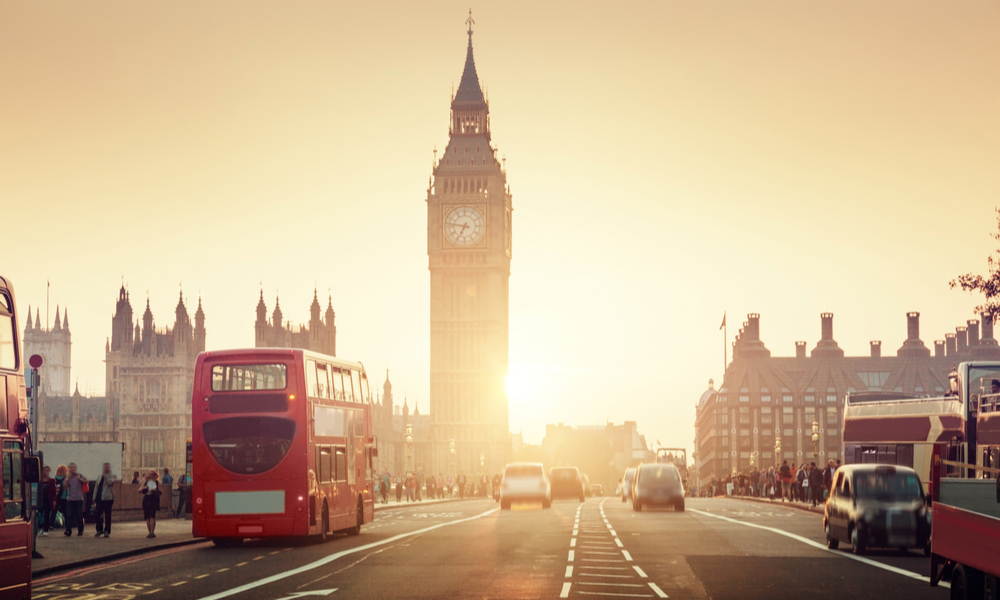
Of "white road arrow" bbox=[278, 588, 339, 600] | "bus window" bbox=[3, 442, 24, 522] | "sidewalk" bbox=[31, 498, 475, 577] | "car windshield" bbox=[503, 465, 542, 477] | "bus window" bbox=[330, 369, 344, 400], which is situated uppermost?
"bus window" bbox=[330, 369, 344, 400]

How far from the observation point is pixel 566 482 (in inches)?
2303

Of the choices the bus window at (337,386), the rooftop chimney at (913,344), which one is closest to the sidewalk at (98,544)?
the bus window at (337,386)

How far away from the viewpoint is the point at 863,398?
39.2 m

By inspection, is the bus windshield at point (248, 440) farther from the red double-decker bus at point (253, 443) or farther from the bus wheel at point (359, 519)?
the bus wheel at point (359, 519)

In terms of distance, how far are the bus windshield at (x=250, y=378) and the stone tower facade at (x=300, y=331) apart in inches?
3073

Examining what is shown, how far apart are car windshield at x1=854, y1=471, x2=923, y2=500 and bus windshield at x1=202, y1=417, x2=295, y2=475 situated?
11111 millimetres

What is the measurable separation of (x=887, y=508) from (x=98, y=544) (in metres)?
15.9

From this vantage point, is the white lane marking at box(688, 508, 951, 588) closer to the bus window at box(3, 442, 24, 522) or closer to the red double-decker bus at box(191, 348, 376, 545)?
the red double-decker bus at box(191, 348, 376, 545)

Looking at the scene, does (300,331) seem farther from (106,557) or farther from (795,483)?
(106,557)

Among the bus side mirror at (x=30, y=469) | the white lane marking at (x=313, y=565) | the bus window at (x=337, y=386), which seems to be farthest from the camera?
the bus window at (x=337, y=386)

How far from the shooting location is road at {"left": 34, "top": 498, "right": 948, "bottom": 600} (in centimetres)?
1605

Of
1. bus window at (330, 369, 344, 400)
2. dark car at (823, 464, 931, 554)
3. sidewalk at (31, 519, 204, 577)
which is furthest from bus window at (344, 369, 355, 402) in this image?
dark car at (823, 464, 931, 554)

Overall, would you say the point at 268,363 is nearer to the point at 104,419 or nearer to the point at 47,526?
the point at 47,526

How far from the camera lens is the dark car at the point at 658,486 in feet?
139
